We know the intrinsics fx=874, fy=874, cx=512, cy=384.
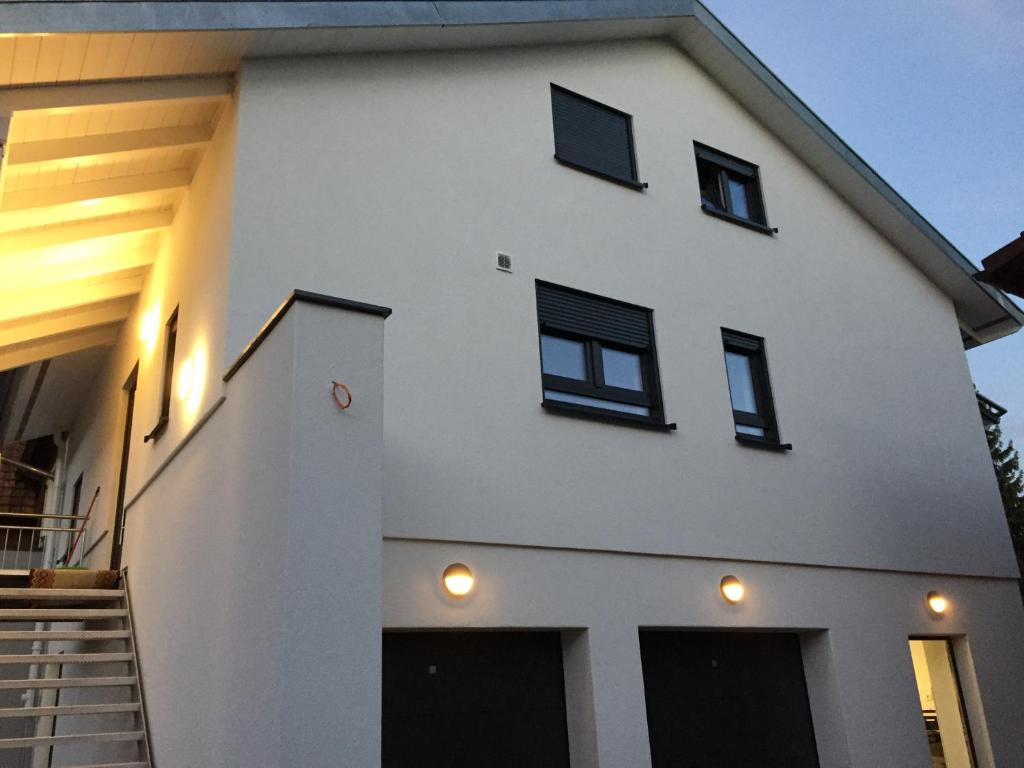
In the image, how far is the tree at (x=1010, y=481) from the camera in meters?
21.5

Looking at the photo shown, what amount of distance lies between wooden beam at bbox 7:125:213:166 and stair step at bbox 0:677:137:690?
3.45 meters

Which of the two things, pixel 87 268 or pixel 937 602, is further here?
pixel 87 268

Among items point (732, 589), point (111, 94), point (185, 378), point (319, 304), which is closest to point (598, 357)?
point (732, 589)

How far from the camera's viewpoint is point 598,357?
22.3 feet

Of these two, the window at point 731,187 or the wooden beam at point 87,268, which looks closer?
the wooden beam at point 87,268

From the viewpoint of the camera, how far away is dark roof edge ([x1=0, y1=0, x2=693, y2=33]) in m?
4.86

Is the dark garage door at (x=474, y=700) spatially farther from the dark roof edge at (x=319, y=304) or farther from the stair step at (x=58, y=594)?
the stair step at (x=58, y=594)

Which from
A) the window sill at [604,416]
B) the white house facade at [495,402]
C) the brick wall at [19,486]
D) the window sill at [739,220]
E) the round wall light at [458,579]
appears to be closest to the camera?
the white house facade at [495,402]

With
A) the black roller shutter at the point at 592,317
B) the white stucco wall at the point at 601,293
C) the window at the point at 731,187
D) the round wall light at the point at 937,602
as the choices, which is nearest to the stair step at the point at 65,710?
the white stucco wall at the point at 601,293

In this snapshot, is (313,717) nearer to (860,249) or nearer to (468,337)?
(468,337)

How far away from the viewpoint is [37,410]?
523 inches

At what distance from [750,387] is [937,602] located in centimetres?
269

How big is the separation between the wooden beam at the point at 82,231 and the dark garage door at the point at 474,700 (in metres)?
4.60

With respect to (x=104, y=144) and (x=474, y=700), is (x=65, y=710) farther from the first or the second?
(x=104, y=144)
